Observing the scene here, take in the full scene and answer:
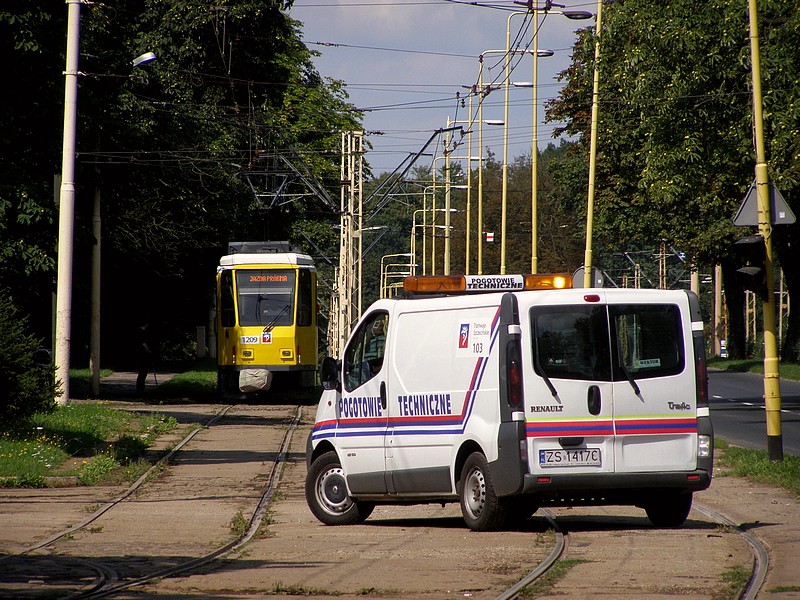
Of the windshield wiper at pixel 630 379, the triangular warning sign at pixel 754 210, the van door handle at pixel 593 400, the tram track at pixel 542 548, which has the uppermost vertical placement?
the triangular warning sign at pixel 754 210

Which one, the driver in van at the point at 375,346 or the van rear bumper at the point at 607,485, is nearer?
the van rear bumper at the point at 607,485

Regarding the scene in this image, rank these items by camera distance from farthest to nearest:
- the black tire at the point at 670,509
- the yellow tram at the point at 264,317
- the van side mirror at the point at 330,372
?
the yellow tram at the point at 264,317
the van side mirror at the point at 330,372
the black tire at the point at 670,509

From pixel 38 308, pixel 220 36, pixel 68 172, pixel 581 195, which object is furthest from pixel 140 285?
pixel 68 172

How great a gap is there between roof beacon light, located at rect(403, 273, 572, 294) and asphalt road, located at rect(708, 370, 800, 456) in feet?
29.9

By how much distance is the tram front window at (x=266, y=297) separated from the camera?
3397cm

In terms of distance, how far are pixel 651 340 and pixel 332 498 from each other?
333 centimetres

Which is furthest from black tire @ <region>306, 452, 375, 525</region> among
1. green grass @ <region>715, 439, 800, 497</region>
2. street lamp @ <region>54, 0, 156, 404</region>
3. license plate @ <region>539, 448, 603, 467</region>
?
street lamp @ <region>54, 0, 156, 404</region>

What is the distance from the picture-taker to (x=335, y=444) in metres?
12.5

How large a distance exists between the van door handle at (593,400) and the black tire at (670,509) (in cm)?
109

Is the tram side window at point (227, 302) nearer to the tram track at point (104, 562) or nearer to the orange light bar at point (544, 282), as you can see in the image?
the tram track at point (104, 562)

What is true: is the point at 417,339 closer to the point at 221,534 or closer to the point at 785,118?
the point at 221,534

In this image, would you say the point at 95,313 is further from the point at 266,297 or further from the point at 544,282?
the point at 544,282

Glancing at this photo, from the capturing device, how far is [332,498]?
40.7 feet

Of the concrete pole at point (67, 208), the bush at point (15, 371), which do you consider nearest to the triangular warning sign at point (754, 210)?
the bush at point (15, 371)
